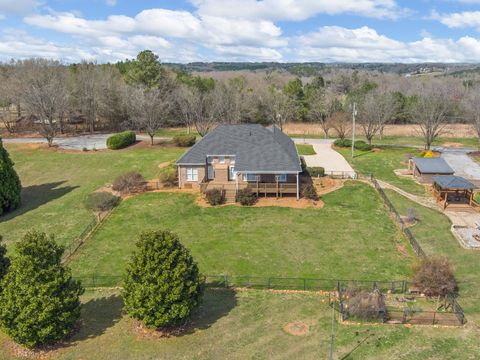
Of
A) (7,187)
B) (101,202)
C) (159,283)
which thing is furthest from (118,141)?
(159,283)

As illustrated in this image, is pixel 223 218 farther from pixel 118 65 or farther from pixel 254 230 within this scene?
pixel 118 65

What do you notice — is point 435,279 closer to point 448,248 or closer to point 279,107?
point 448,248

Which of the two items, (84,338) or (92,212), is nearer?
(84,338)

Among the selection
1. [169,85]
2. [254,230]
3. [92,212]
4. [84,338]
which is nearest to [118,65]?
[169,85]

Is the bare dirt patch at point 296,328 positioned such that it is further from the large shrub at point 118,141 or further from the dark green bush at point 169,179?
the large shrub at point 118,141

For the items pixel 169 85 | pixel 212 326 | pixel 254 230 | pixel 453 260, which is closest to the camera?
pixel 212 326

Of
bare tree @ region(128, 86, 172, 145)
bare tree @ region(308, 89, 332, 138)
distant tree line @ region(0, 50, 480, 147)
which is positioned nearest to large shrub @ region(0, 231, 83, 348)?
bare tree @ region(128, 86, 172, 145)

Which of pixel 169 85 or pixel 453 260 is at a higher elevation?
pixel 169 85

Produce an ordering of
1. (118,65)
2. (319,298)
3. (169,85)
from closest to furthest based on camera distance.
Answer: (319,298) → (169,85) → (118,65)
